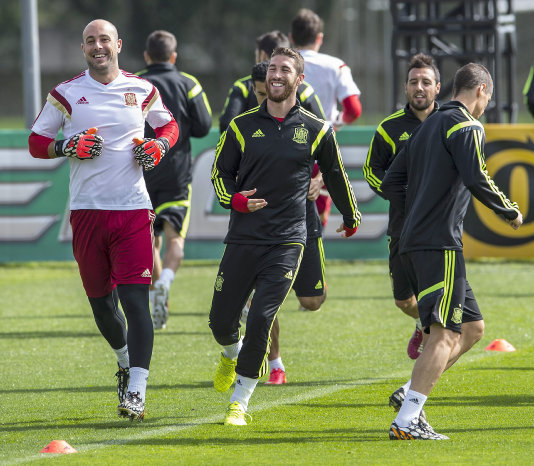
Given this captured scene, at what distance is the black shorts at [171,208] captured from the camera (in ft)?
33.9

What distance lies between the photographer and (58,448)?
19.1ft

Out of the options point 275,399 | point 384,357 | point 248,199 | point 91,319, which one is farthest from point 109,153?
point 91,319

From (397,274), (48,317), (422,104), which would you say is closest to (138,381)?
(397,274)

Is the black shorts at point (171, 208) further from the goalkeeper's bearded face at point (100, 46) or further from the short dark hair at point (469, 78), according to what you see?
the short dark hair at point (469, 78)

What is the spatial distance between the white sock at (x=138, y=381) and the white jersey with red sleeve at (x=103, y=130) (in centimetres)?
95

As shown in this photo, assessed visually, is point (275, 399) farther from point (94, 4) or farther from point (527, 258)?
point (94, 4)

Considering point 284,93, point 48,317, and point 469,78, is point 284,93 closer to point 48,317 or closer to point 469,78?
point 469,78

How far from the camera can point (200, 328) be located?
10273 millimetres

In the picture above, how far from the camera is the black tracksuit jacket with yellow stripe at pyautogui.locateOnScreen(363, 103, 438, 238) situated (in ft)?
24.9

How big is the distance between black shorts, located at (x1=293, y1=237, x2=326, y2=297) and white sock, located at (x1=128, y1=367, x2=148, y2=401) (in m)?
1.61

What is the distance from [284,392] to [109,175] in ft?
6.23

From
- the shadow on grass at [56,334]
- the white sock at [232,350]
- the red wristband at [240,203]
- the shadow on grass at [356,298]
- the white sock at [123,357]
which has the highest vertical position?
the red wristband at [240,203]

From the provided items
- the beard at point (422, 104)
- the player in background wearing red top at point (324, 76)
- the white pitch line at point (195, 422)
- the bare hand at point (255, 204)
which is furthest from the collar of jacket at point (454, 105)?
the player in background wearing red top at point (324, 76)

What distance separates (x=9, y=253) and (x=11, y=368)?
20.7 feet
